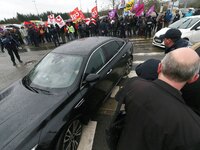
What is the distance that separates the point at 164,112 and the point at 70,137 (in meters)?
1.97

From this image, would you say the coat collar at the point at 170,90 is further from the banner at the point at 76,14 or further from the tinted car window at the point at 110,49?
the banner at the point at 76,14

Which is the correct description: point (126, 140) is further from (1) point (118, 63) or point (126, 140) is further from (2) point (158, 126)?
(1) point (118, 63)

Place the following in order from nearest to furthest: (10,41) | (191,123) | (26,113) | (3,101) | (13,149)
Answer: (191,123) → (13,149) → (26,113) → (3,101) → (10,41)

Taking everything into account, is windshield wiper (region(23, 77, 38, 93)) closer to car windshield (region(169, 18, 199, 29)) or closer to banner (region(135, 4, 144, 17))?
car windshield (region(169, 18, 199, 29))

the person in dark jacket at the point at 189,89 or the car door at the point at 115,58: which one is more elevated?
the person in dark jacket at the point at 189,89

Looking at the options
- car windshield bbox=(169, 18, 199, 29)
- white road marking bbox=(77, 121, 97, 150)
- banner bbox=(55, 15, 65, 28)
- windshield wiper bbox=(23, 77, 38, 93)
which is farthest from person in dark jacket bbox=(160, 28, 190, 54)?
banner bbox=(55, 15, 65, 28)

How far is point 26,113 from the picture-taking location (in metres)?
2.28

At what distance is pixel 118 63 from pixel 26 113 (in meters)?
2.79

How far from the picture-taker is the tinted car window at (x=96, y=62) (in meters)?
3.14

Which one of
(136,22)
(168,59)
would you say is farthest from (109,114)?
(136,22)

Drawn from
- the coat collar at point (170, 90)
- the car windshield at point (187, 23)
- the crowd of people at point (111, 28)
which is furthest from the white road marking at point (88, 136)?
the crowd of people at point (111, 28)

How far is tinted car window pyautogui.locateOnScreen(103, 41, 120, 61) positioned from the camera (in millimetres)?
3901

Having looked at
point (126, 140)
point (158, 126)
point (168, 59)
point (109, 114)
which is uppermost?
point (168, 59)

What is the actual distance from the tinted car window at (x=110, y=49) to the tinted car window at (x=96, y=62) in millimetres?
246
